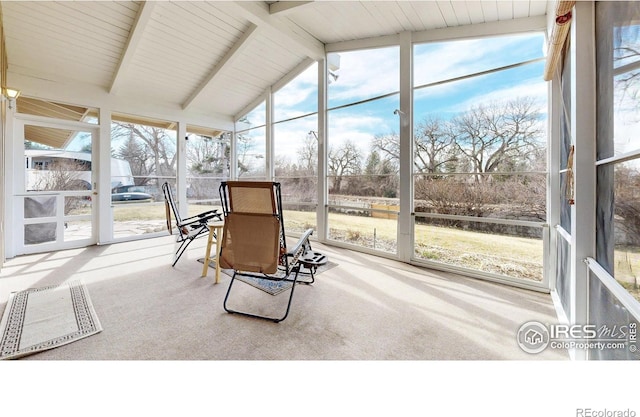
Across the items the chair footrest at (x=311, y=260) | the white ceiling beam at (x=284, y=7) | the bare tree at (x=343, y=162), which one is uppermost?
the white ceiling beam at (x=284, y=7)

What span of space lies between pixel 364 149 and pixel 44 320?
3984 mm

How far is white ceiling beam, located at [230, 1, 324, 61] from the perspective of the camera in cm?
327

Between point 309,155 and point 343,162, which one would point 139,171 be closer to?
point 309,155

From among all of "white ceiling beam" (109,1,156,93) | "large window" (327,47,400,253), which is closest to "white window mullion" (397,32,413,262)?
"large window" (327,47,400,253)

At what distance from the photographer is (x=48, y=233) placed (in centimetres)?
409

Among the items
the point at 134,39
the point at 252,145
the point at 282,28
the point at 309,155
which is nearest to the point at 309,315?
Result: the point at 309,155

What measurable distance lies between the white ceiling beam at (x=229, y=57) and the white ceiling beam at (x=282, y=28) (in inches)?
9.4

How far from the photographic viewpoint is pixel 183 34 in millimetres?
3711

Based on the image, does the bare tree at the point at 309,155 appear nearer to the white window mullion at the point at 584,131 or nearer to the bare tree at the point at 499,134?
the bare tree at the point at 499,134

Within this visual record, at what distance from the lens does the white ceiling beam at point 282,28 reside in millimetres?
3266

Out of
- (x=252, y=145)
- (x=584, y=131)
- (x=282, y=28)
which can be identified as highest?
(x=282, y=28)

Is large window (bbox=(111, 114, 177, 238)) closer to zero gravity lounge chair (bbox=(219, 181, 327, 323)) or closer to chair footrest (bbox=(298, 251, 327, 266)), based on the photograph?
zero gravity lounge chair (bbox=(219, 181, 327, 323))

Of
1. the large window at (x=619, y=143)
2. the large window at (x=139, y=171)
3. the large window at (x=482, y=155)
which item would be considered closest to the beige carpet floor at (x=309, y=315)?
the large window at (x=482, y=155)
